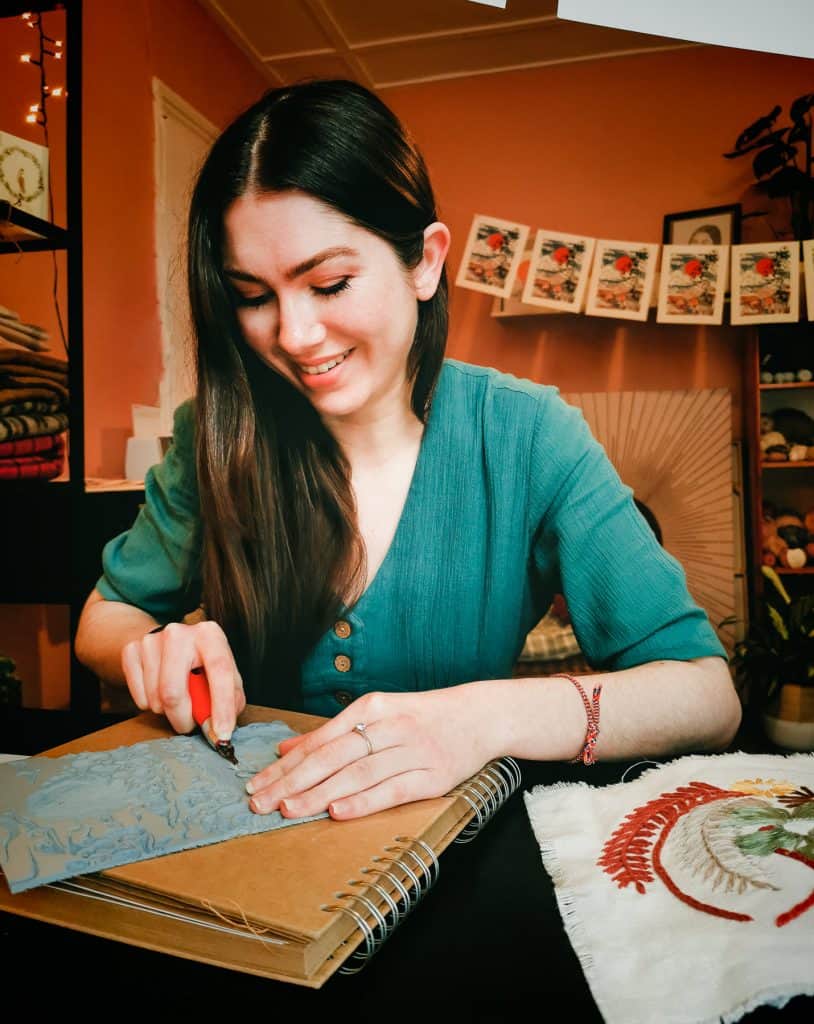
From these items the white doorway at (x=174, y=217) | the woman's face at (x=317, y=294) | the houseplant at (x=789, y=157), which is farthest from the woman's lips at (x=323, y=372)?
the houseplant at (x=789, y=157)

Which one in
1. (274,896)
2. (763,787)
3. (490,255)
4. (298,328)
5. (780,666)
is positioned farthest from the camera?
(780,666)

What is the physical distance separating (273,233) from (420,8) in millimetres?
186

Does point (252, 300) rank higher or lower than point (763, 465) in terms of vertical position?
higher

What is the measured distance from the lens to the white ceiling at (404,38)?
432 mm

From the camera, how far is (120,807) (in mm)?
292

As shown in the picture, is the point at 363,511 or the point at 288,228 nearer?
the point at 288,228

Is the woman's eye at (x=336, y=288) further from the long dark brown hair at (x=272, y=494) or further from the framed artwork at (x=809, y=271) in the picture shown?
the framed artwork at (x=809, y=271)

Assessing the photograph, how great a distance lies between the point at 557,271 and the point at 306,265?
26 cm

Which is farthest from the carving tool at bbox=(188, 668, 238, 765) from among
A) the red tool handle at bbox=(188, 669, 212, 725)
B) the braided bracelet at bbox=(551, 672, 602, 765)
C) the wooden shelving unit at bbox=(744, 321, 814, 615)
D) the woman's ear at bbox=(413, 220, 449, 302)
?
the wooden shelving unit at bbox=(744, 321, 814, 615)

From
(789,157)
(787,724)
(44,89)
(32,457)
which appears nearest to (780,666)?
(787,724)

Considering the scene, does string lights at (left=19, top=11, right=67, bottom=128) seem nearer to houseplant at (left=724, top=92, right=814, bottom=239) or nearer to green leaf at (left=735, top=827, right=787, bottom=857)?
houseplant at (left=724, top=92, right=814, bottom=239)

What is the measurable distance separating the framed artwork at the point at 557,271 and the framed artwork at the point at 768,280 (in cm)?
12

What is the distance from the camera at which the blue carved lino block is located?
25cm

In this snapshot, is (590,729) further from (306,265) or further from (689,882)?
(306,265)
